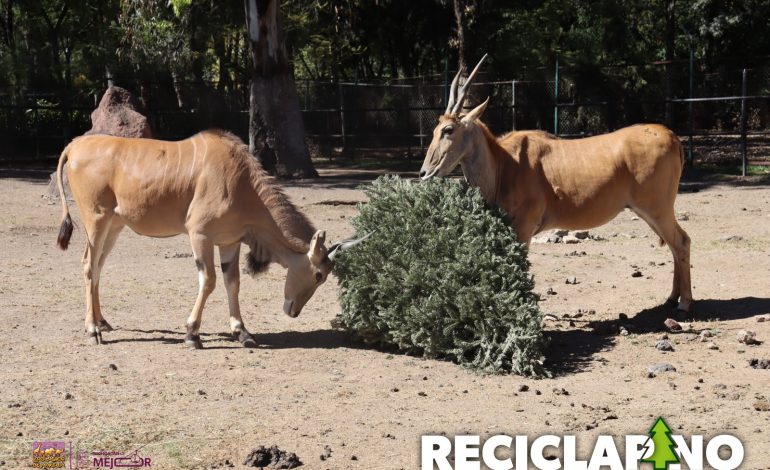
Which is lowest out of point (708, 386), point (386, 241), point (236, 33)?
point (708, 386)

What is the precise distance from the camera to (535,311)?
7.60 meters

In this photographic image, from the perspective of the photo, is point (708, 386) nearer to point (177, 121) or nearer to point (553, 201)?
point (553, 201)

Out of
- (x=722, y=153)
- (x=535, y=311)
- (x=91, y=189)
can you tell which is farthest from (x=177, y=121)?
(x=535, y=311)

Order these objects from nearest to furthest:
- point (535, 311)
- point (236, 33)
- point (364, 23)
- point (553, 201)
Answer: point (535, 311) → point (553, 201) → point (236, 33) → point (364, 23)

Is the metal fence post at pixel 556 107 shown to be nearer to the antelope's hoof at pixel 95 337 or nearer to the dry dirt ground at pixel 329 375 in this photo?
the dry dirt ground at pixel 329 375

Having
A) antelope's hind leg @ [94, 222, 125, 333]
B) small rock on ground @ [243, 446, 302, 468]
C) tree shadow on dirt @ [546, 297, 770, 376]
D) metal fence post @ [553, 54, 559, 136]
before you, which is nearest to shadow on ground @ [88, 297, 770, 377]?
tree shadow on dirt @ [546, 297, 770, 376]

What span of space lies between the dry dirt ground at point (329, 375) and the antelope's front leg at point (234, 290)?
0.14 metres

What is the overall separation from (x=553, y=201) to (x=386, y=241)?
5.61ft

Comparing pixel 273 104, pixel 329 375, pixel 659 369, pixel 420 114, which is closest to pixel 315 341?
pixel 329 375

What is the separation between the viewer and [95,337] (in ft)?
28.3

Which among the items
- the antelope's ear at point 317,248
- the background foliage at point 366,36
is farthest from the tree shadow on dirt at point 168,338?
the background foliage at point 366,36

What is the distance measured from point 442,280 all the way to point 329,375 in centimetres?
117

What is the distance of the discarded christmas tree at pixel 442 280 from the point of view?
7.64 meters

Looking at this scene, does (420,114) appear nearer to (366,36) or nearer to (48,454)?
(366,36)
